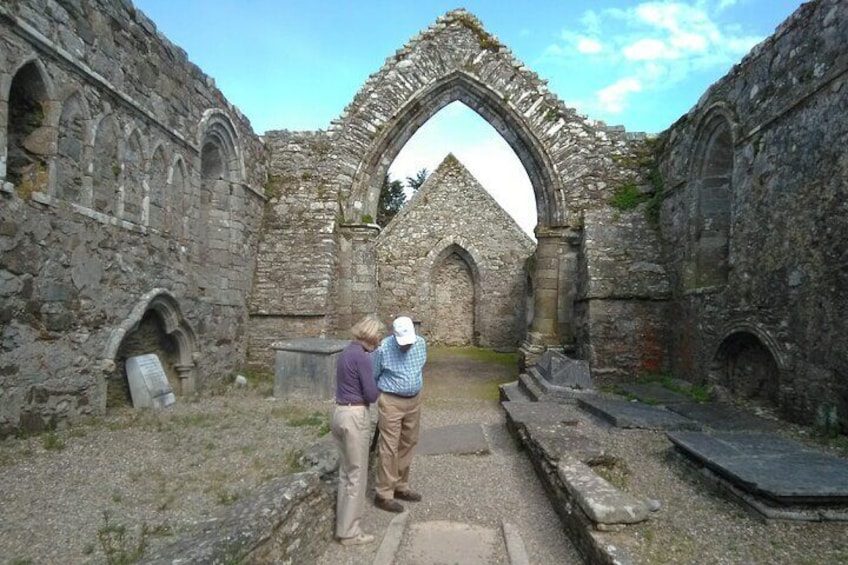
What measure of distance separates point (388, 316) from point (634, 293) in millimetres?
9646

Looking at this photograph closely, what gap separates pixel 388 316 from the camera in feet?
55.8

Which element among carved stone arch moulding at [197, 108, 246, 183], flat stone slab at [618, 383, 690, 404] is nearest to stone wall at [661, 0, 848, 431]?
flat stone slab at [618, 383, 690, 404]

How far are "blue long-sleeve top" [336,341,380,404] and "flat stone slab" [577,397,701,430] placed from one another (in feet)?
11.1

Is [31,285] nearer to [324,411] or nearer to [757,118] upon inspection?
[324,411]

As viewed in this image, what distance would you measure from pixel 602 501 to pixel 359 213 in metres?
7.69

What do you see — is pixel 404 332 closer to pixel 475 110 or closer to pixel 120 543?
pixel 120 543

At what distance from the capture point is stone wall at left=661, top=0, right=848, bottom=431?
4.91 m

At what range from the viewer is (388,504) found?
3.86m

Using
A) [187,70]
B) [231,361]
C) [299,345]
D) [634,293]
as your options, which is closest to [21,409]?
[299,345]

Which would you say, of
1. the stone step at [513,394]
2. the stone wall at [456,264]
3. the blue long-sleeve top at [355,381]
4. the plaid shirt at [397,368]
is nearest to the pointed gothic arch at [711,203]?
the stone step at [513,394]

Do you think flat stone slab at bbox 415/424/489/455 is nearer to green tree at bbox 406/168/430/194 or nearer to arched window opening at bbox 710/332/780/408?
arched window opening at bbox 710/332/780/408

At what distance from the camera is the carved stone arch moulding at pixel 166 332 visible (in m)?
5.41

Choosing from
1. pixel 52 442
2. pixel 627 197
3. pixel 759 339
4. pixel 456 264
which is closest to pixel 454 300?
pixel 456 264

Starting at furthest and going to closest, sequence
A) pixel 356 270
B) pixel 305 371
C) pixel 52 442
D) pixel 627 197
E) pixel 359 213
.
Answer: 1. pixel 359 213
2. pixel 356 270
3. pixel 627 197
4. pixel 305 371
5. pixel 52 442
